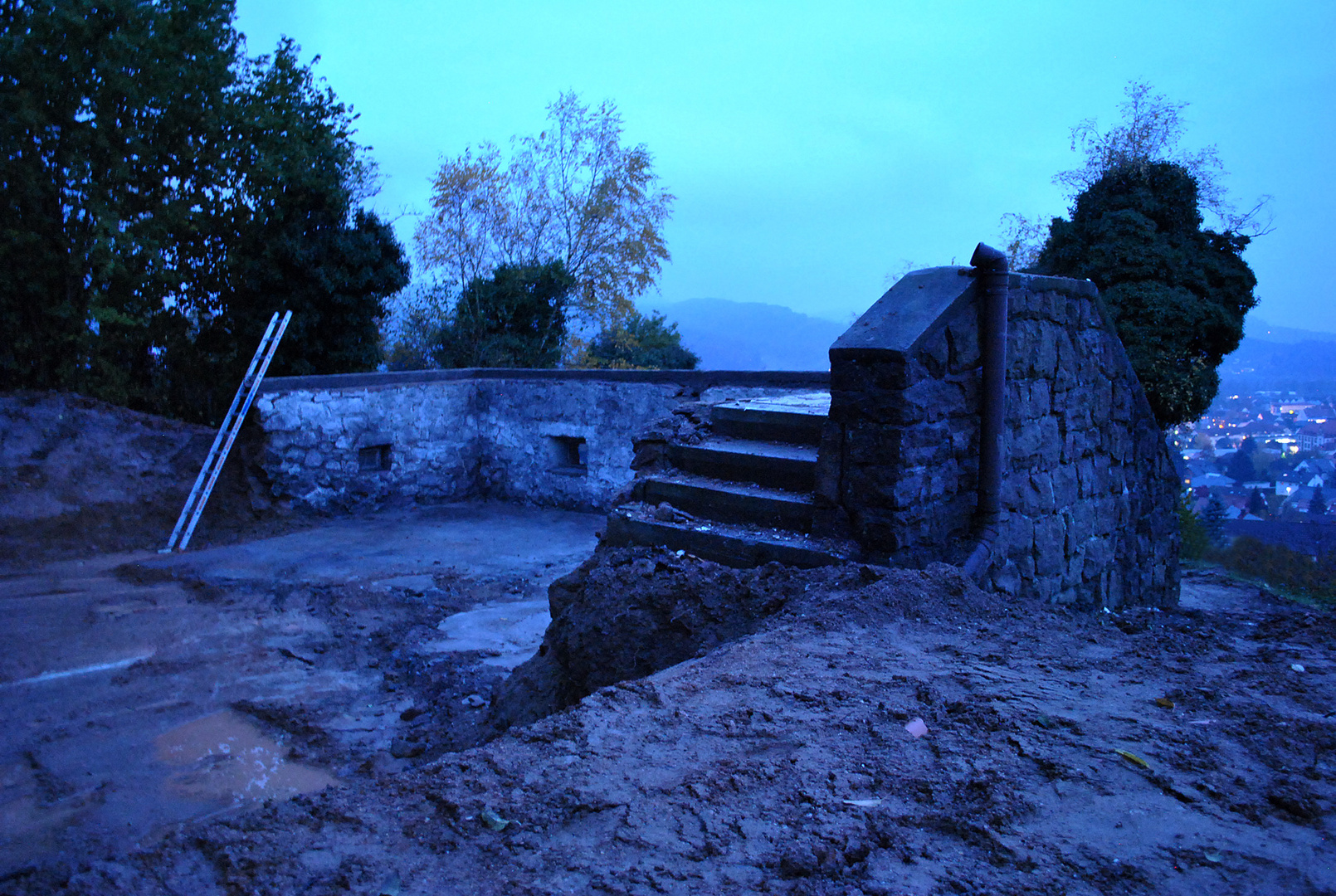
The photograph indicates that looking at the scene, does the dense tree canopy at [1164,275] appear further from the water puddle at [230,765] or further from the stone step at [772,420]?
the water puddle at [230,765]

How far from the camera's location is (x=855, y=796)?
1.94 meters

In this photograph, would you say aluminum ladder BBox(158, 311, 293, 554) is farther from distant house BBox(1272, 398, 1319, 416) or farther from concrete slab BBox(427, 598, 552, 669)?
distant house BBox(1272, 398, 1319, 416)

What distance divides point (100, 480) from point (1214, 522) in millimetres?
14729

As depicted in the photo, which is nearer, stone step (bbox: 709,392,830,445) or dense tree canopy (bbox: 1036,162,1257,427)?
stone step (bbox: 709,392,830,445)

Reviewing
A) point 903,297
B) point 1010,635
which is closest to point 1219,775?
point 1010,635

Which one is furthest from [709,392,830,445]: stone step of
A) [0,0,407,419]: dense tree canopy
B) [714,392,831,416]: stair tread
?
[0,0,407,419]: dense tree canopy

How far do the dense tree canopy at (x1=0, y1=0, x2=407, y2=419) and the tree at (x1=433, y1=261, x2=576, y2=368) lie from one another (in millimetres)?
2990

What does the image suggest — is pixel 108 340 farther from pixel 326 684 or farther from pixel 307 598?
pixel 326 684

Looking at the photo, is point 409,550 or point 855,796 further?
point 409,550

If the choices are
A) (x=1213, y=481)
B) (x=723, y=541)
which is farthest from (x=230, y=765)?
(x=1213, y=481)

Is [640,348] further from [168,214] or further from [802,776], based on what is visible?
[802,776]

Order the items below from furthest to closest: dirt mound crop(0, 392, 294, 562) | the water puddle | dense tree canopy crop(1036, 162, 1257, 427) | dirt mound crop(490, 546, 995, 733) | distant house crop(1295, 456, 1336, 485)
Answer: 1. distant house crop(1295, 456, 1336, 485)
2. dense tree canopy crop(1036, 162, 1257, 427)
3. dirt mound crop(0, 392, 294, 562)
4. the water puddle
5. dirt mound crop(490, 546, 995, 733)

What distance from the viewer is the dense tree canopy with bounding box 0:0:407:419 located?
10.6 meters

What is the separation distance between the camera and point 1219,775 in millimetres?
1971
